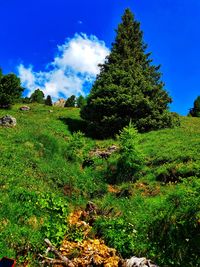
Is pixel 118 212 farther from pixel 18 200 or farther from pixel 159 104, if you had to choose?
pixel 159 104

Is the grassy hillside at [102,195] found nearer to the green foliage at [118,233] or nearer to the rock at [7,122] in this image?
the green foliage at [118,233]

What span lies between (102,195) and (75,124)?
2088 centimetres

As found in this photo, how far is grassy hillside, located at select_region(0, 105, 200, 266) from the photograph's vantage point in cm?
1402

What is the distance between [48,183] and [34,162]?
317 centimetres

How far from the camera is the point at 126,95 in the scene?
40031 millimetres

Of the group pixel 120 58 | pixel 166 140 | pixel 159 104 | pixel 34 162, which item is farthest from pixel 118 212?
pixel 120 58

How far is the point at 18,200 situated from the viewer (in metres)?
17.9

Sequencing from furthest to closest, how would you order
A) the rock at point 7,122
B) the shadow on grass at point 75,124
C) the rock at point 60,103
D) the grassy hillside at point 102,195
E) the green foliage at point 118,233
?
the rock at point 60,103, the shadow on grass at point 75,124, the rock at point 7,122, the green foliage at point 118,233, the grassy hillside at point 102,195

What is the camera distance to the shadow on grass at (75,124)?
4116cm

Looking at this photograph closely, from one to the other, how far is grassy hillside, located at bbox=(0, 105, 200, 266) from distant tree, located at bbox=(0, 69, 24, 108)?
1013cm

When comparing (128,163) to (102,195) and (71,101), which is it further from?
(71,101)

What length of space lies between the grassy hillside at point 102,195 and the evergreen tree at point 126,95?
297cm

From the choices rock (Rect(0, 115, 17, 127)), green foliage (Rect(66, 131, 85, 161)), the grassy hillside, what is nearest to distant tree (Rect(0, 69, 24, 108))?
the grassy hillside

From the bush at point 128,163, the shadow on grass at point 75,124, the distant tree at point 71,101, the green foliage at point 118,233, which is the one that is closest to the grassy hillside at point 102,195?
the green foliage at point 118,233
